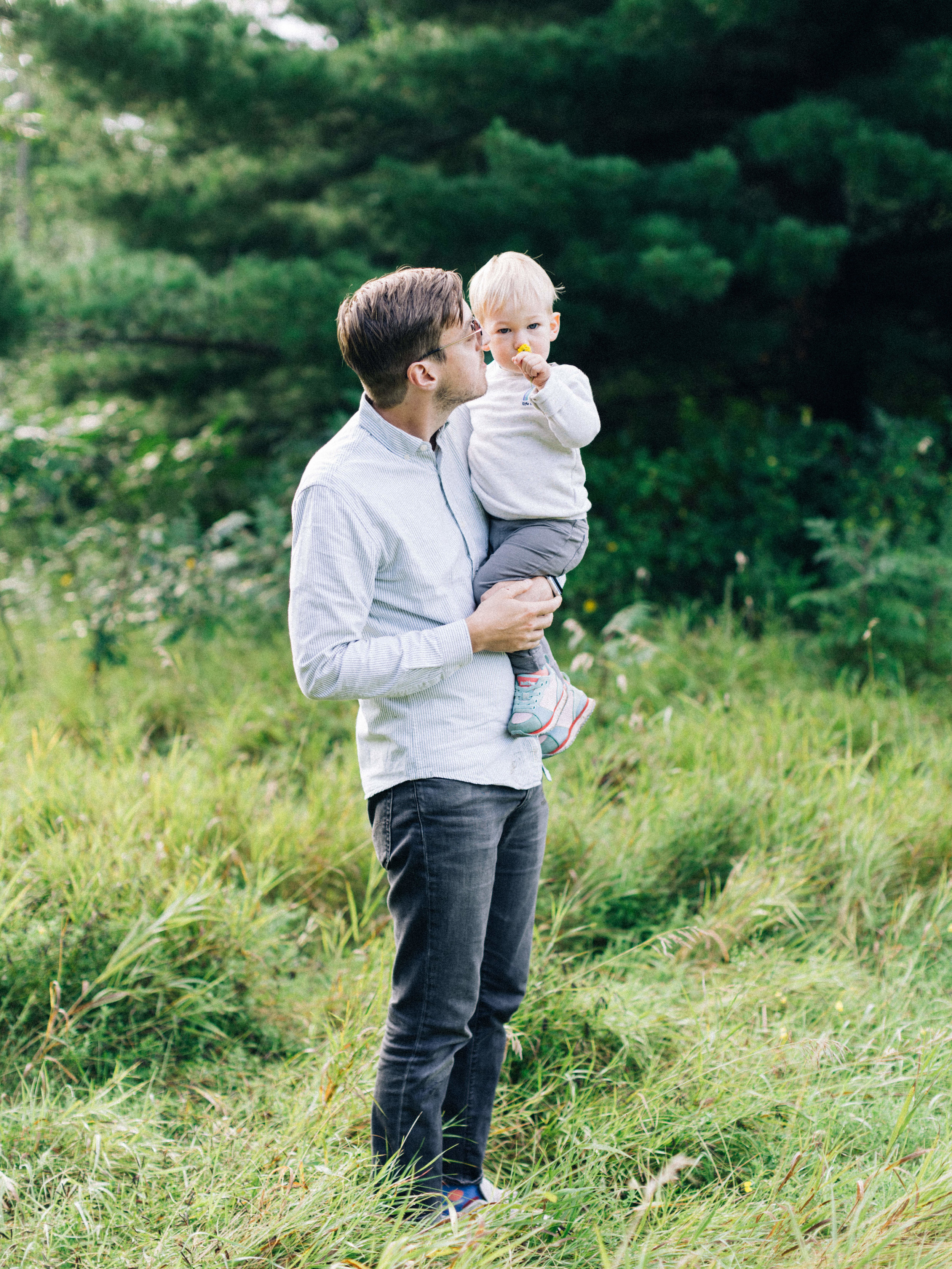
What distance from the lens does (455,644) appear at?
1.80m

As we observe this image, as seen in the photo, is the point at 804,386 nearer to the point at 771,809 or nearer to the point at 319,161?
the point at 319,161

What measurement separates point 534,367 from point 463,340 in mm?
178

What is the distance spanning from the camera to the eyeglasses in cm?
177

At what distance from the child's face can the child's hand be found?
0.07 meters

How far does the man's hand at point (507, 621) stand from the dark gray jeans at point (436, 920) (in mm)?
284

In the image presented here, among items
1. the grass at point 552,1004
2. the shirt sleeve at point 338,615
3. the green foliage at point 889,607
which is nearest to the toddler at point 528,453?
the shirt sleeve at point 338,615

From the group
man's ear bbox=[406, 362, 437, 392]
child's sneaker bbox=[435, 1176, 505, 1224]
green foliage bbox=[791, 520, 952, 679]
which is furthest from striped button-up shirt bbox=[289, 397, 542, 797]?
green foliage bbox=[791, 520, 952, 679]

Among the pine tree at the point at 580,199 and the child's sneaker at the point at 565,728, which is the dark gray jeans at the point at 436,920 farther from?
the pine tree at the point at 580,199

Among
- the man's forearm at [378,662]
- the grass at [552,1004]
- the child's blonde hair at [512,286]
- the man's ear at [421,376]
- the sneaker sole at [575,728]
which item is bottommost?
the grass at [552,1004]

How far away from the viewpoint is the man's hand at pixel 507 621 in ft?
6.04

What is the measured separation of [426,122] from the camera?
6660 millimetres

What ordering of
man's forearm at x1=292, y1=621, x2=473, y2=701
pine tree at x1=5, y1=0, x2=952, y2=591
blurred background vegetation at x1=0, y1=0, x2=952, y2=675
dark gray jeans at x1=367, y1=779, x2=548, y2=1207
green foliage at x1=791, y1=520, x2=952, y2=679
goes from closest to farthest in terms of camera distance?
man's forearm at x1=292, y1=621, x2=473, y2=701, dark gray jeans at x1=367, y1=779, x2=548, y2=1207, green foliage at x1=791, y1=520, x2=952, y2=679, blurred background vegetation at x1=0, y1=0, x2=952, y2=675, pine tree at x1=5, y1=0, x2=952, y2=591

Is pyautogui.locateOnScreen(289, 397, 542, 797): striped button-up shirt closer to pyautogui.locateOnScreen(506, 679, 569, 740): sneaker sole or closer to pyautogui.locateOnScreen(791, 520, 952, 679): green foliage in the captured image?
pyautogui.locateOnScreen(506, 679, 569, 740): sneaker sole

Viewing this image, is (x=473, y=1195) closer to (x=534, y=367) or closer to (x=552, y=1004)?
(x=552, y=1004)
